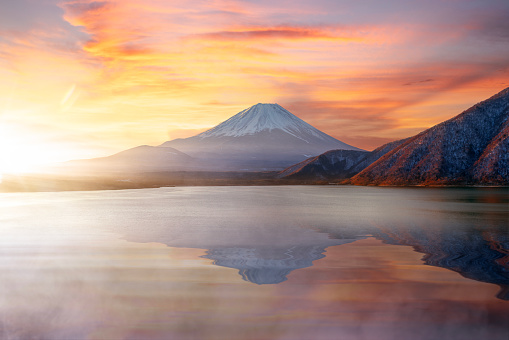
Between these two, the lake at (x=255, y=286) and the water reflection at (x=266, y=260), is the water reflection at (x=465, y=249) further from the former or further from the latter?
the water reflection at (x=266, y=260)

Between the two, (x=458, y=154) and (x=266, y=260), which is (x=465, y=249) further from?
(x=458, y=154)

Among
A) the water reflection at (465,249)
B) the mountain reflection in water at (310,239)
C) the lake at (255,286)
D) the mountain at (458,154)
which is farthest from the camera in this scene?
the mountain at (458,154)

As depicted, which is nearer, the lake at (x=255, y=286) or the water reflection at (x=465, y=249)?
the lake at (x=255, y=286)

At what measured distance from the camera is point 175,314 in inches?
329

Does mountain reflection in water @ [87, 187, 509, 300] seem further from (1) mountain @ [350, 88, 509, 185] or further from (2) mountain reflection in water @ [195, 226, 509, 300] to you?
(1) mountain @ [350, 88, 509, 185]

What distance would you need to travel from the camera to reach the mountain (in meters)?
127

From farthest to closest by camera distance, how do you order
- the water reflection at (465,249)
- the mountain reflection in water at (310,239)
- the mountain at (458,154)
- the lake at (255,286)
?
the mountain at (458,154) < the mountain reflection in water at (310,239) < the water reflection at (465,249) < the lake at (255,286)

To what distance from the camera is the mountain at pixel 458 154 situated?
418ft

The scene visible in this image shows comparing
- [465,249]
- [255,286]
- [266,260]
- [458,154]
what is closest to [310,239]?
[266,260]

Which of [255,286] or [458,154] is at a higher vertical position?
[458,154]

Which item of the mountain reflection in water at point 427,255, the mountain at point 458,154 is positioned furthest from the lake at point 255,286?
the mountain at point 458,154

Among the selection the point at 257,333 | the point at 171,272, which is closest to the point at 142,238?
the point at 171,272

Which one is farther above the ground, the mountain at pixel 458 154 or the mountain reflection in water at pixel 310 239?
the mountain at pixel 458 154

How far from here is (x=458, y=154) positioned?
141 m
